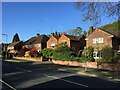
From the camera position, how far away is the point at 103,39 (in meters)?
58.2

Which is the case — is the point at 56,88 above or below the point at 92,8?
below

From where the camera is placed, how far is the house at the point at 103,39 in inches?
2208

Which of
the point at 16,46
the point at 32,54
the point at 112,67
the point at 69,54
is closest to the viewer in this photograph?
the point at 112,67

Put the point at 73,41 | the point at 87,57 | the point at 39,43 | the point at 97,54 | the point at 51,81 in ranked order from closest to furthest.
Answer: the point at 51,81
the point at 87,57
the point at 97,54
the point at 73,41
the point at 39,43

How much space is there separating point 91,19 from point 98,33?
147 feet

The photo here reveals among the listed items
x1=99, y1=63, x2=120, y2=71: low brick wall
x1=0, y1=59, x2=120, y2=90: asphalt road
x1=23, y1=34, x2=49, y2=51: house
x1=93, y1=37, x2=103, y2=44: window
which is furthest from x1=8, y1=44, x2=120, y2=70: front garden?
x1=23, y1=34, x2=49, y2=51: house

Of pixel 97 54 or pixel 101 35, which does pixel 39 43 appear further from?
pixel 97 54

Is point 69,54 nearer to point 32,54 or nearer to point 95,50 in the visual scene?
point 95,50

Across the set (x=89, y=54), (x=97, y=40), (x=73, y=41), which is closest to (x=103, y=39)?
(x=97, y=40)

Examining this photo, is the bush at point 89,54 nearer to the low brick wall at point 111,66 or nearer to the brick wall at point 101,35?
the brick wall at point 101,35

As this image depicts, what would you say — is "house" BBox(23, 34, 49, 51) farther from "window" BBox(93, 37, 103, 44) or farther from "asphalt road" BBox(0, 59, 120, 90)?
"asphalt road" BBox(0, 59, 120, 90)

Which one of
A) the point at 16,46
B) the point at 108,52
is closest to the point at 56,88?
the point at 108,52

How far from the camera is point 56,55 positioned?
53.1 meters

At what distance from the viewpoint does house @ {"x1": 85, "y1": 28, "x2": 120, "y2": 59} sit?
56075 mm
